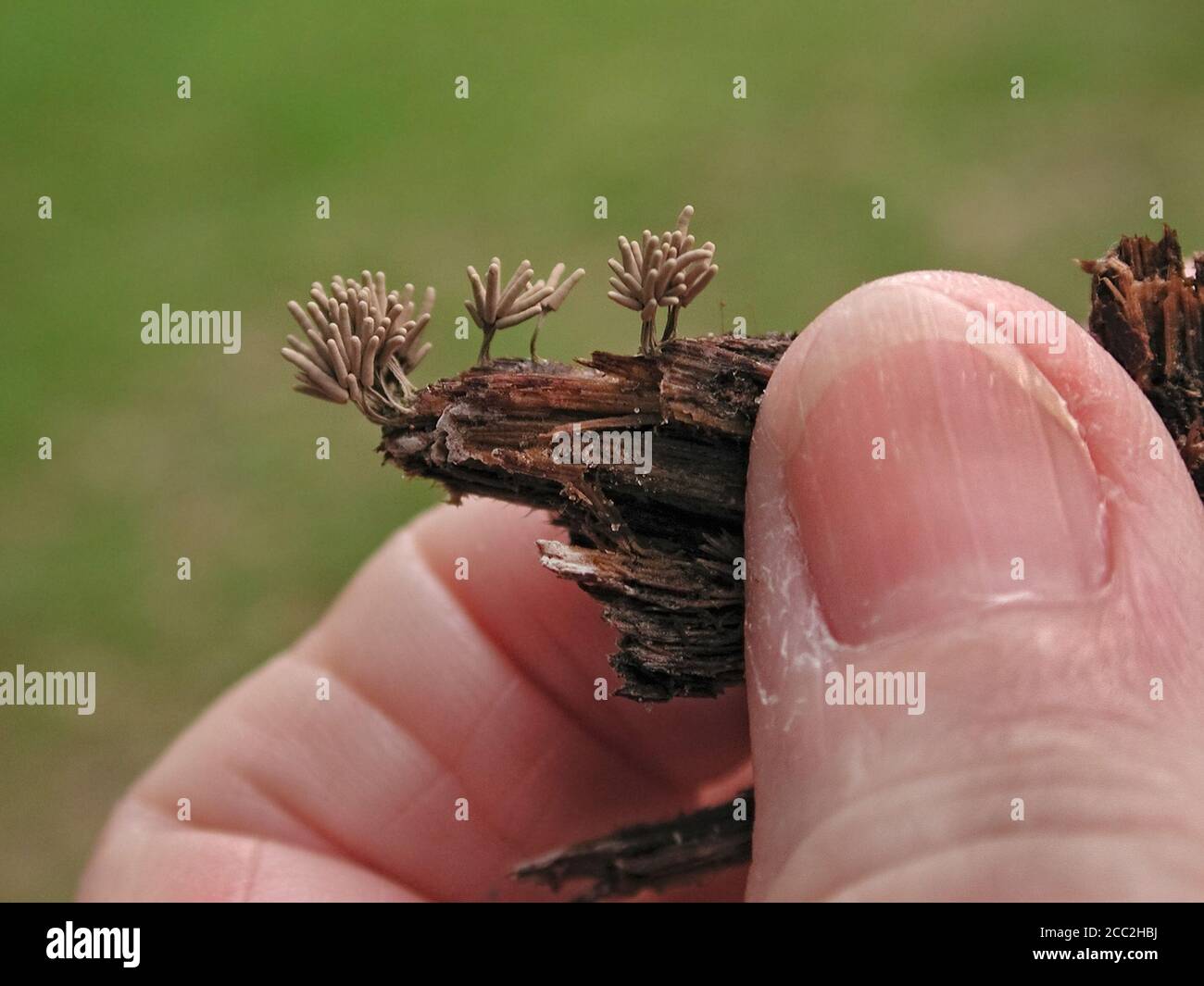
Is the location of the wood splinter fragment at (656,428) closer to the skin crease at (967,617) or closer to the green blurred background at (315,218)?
the skin crease at (967,617)

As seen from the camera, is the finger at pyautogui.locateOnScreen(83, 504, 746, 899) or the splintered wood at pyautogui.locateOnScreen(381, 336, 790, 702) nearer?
the splintered wood at pyautogui.locateOnScreen(381, 336, 790, 702)

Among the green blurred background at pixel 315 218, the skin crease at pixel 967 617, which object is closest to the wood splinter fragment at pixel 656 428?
the skin crease at pixel 967 617

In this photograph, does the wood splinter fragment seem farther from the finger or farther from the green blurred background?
the green blurred background

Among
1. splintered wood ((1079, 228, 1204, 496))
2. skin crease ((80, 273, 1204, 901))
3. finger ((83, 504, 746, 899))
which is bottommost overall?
finger ((83, 504, 746, 899))

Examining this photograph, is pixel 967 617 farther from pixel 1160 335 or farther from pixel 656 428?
pixel 1160 335

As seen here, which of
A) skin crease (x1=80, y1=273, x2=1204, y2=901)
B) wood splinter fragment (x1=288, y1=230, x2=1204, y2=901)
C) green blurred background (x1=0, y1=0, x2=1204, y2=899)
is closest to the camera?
skin crease (x1=80, y1=273, x2=1204, y2=901)

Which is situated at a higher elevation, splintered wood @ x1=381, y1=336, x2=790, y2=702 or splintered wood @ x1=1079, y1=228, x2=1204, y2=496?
Result: splintered wood @ x1=1079, y1=228, x2=1204, y2=496

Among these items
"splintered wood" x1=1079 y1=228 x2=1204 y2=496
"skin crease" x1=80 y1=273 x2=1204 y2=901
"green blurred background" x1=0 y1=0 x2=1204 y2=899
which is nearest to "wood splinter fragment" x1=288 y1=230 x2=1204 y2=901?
"splintered wood" x1=1079 y1=228 x2=1204 y2=496
